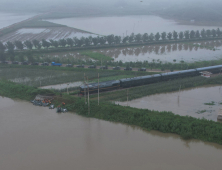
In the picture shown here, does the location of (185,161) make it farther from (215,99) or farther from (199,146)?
(215,99)

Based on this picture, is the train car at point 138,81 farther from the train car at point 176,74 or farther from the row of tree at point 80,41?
the row of tree at point 80,41

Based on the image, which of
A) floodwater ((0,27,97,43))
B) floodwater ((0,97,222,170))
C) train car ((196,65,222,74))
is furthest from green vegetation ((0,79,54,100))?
floodwater ((0,27,97,43))

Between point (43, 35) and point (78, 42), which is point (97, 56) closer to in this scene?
point (78, 42)

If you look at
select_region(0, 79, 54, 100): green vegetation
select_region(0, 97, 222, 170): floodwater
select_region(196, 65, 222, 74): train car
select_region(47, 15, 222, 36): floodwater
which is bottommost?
select_region(0, 97, 222, 170): floodwater

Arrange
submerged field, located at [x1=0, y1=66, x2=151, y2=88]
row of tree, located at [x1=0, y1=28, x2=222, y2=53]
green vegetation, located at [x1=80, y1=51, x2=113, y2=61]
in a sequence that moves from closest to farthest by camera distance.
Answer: submerged field, located at [x1=0, y1=66, x2=151, y2=88]
green vegetation, located at [x1=80, y1=51, x2=113, y2=61]
row of tree, located at [x1=0, y1=28, x2=222, y2=53]

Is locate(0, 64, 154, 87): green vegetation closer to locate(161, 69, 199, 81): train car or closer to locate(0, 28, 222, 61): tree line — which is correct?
locate(161, 69, 199, 81): train car

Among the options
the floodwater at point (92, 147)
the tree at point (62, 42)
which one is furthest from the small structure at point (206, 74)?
the tree at point (62, 42)

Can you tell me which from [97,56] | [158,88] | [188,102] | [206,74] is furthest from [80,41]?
[188,102]
